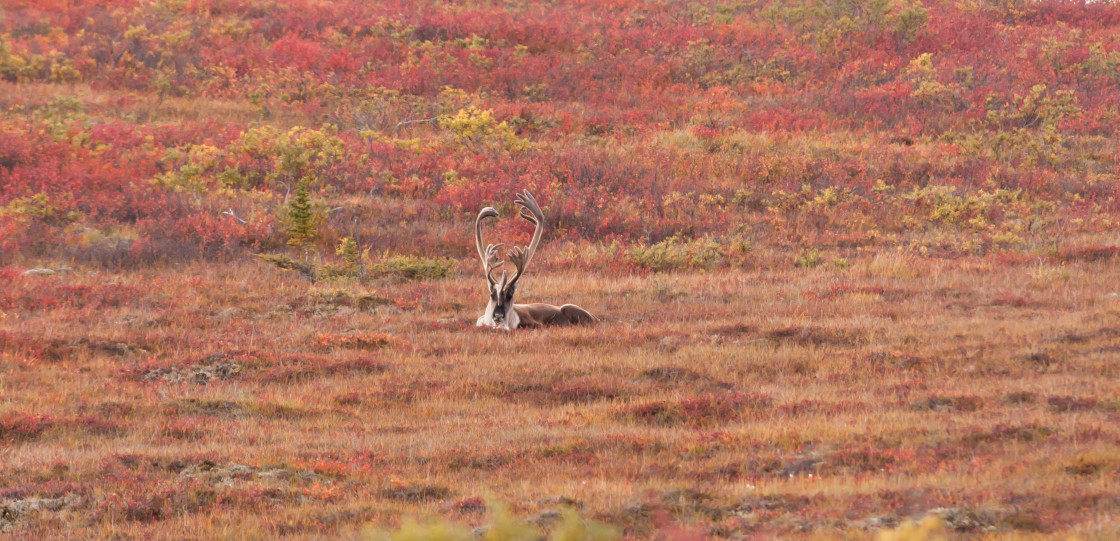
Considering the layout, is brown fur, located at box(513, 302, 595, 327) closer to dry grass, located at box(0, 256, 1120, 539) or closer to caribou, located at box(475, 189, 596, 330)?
caribou, located at box(475, 189, 596, 330)

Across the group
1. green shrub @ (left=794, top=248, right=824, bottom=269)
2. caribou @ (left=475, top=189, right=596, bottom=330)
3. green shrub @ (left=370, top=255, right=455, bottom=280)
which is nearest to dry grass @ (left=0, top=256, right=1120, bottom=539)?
caribou @ (left=475, top=189, right=596, bottom=330)

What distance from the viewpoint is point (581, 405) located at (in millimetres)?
10734

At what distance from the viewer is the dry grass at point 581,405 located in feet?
23.5

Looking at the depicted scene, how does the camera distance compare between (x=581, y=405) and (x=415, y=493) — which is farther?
(x=581, y=405)

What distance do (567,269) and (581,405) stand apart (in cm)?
878

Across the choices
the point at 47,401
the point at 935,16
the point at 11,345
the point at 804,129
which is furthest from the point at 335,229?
the point at 935,16

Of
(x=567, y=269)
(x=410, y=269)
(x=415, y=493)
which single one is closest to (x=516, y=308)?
(x=410, y=269)

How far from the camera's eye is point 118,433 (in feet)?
32.6

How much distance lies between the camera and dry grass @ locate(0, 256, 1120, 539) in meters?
7.15

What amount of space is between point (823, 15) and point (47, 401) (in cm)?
3215

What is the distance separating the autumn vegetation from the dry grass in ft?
0.17

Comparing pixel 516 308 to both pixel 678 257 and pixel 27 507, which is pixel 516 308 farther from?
pixel 27 507

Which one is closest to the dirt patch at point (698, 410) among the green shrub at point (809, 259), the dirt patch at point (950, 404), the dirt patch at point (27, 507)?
the dirt patch at point (950, 404)

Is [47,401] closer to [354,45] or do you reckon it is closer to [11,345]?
[11,345]
